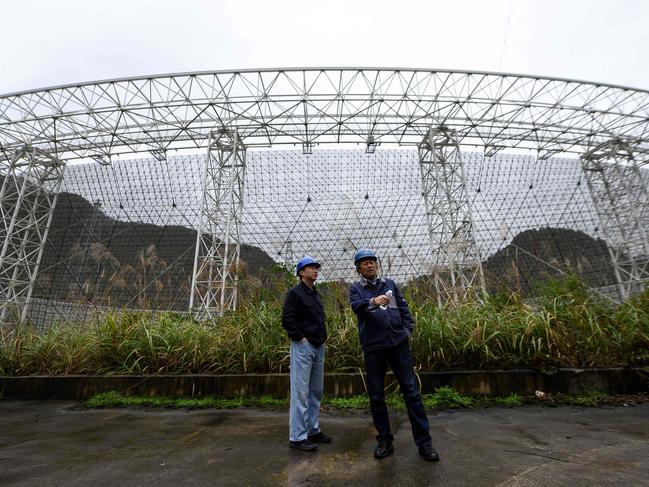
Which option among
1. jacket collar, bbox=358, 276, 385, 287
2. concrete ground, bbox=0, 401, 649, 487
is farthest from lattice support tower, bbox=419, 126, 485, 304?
jacket collar, bbox=358, 276, 385, 287

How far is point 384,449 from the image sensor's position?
8.00 ft

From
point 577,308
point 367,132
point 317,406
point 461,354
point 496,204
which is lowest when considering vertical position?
point 317,406

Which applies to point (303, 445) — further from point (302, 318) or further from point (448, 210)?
point (448, 210)

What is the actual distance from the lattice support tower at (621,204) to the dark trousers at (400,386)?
19.4 meters

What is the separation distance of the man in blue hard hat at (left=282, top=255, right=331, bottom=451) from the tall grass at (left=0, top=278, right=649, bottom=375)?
65.9 inches

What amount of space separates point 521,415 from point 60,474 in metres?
3.98

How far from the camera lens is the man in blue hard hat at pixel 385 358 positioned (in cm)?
242

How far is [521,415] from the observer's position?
3.49 metres

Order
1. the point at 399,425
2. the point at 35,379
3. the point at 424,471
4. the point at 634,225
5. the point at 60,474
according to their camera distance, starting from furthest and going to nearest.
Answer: the point at 634,225
the point at 35,379
the point at 399,425
the point at 60,474
the point at 424,471

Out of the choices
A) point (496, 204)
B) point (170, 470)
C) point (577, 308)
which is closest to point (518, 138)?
point (496, 204)

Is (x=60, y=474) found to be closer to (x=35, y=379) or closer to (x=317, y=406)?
(x=317, y=406)

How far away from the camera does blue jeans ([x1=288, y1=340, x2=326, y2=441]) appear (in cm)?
268

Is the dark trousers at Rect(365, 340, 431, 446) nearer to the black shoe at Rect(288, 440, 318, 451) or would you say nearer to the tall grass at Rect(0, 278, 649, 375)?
the black shoe at Rect(288, 440, 318, 451)

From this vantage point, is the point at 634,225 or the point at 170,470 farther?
the point at 634,225
